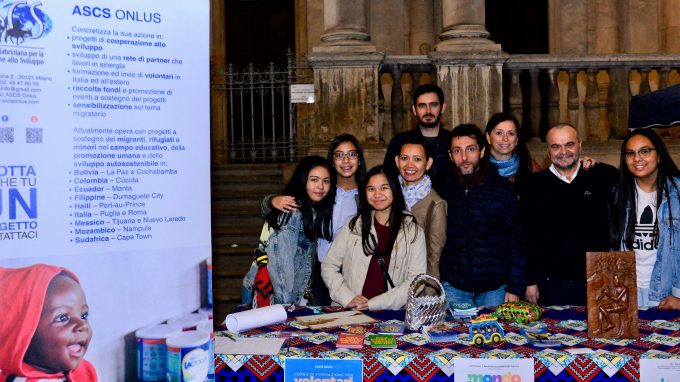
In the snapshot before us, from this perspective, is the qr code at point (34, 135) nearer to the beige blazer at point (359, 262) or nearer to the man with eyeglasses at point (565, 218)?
the beige blazer at point (359, 262)

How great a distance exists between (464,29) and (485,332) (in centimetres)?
614

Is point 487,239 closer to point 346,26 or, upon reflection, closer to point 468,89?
point 468,89

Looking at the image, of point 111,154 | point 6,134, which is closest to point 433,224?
point 111,154

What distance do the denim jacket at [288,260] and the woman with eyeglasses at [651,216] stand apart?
6.70ft

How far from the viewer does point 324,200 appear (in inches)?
184

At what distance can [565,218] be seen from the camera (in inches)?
174

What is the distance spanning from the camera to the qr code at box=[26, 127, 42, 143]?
2182 millimetres

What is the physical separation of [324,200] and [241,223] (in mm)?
4141

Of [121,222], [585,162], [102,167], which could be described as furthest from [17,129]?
[585,162]

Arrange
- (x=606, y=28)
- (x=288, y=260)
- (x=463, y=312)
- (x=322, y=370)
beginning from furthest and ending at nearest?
(x=606, y=28) < (x=288, y=260) < (x=463, y=312) < (x=322, y=370)

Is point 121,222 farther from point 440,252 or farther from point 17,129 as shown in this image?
point 440,252

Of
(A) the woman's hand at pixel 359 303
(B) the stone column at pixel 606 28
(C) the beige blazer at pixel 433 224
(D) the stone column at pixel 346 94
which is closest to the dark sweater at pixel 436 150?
(C) the beige blazer at pixel 433 224

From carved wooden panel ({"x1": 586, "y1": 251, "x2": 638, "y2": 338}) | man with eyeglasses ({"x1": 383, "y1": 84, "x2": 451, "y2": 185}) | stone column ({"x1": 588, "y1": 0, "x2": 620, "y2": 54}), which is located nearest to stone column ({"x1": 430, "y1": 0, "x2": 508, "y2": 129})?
man with eyeglasses ({"x1": 383, "y1": 84, "x2": 451, "y2": 185})

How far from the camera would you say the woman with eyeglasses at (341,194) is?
4719mm
